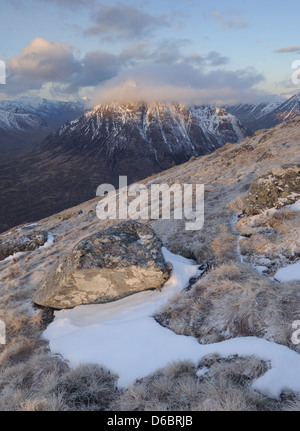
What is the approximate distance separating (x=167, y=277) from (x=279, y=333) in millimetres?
4177

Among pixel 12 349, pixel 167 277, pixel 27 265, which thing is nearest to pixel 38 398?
pixel 12 349

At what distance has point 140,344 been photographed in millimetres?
6398

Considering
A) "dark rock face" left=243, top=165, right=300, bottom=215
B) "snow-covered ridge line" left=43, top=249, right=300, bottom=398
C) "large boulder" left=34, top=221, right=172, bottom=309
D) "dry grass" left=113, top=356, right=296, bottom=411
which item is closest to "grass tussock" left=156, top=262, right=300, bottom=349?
"snow-covered ridge line" left=43, top=249, right=300, bottom=398

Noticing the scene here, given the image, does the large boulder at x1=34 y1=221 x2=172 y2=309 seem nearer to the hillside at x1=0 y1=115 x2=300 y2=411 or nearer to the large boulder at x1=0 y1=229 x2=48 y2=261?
the hillside at x1=0 y1=115 x2=300 y2=411

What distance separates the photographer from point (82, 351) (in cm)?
659

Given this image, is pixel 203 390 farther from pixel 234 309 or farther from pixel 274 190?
pixel 274 190

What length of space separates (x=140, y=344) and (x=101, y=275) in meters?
3.12

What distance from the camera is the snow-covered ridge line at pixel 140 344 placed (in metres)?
4.75

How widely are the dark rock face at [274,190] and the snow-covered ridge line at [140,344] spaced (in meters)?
5.87

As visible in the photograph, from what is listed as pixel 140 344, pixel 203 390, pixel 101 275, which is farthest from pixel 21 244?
pixel 203 390
